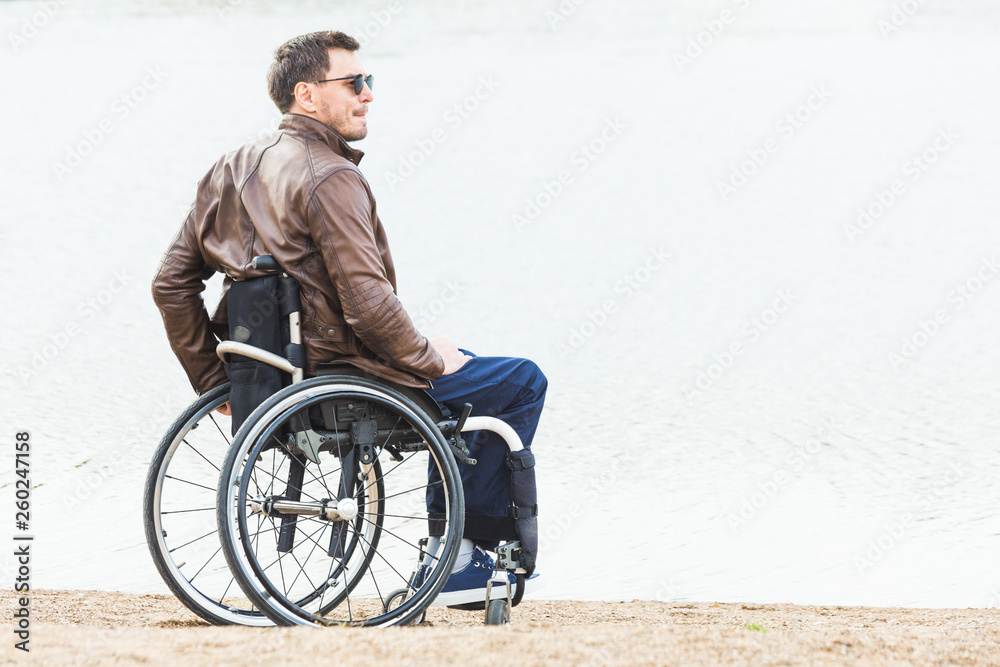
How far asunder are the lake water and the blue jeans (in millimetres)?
1431

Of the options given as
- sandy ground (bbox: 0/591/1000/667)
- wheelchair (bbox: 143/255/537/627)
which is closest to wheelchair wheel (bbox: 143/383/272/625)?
wheelchair (bbox: 143/255/537/627)

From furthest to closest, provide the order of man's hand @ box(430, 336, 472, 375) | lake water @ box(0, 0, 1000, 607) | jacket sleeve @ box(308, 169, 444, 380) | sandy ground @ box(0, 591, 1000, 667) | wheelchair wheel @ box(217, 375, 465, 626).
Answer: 1. lake water @ box(0, 0, 1000, 607)
2. man's hand @ box(430, 336, 472, 375)
3. jacket sleeve @ box(308, 169, 444, 380)
4. wheelchair wheel @ box(217, 375, 465, 626)
5. sandy ground @ box(0, 591, 1000, 667)

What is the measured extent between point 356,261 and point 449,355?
39cm

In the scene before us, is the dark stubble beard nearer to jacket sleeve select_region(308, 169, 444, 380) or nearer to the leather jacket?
the leather jacket

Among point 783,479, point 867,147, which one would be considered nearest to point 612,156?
point 867,147

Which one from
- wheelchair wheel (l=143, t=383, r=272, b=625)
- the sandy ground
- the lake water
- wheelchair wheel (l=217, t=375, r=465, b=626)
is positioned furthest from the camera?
the lake water

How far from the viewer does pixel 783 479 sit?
625cm

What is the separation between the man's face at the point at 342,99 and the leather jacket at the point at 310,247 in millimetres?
37

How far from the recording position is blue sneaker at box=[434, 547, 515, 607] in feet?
9.11

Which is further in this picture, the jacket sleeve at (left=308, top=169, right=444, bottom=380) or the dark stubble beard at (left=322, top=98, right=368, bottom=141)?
the dark stubble beard at (left=322, top=98, right=368, bottom=141)

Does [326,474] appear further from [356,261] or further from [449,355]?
[356,261]

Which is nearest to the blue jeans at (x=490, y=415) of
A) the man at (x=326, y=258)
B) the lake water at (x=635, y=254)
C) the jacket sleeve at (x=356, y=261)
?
the man at (x=326, y=258)

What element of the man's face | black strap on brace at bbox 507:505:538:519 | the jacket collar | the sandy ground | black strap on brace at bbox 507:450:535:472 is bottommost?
the sandy ground

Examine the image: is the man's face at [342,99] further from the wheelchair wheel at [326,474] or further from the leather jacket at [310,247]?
the wheelchair wheel at [326,474]
